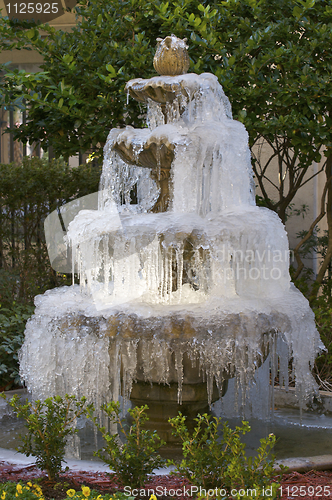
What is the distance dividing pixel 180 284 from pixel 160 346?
0.63m

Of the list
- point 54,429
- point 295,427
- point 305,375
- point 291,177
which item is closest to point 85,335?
point 54,429

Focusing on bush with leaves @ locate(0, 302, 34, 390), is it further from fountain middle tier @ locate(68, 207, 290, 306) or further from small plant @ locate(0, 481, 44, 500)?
small plant @ locate(0, 481, 44, 500)

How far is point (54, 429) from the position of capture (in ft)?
7.93

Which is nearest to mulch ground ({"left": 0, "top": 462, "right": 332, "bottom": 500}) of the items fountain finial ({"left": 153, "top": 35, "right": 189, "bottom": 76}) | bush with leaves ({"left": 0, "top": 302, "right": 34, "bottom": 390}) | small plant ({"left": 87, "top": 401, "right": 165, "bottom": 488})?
small plant ({"left": 87, "top": 401, "right": 165, "bottom": 488})

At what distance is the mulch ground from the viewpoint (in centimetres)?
238

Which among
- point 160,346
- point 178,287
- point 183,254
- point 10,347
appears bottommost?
point 10,347

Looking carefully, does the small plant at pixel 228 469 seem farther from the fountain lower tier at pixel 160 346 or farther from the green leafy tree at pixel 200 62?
the green leafy tree at pixel 200 62

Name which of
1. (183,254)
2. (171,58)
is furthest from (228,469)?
(171,58)

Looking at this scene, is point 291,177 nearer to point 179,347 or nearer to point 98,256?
point 98,256

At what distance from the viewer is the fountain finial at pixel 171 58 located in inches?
159

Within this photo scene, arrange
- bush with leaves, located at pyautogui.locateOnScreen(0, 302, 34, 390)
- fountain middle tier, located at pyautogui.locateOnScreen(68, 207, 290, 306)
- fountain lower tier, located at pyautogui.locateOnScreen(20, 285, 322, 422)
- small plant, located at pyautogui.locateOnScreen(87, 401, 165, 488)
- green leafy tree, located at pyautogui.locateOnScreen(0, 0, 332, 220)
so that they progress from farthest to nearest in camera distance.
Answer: green leafy tree, located at pyautogui.locateOnScreen(0, 0, 332, 220) → bush with leaves, located at pyautogui.locateOnScreen(0, 302, 34, 390) → fountain middle tier, located at pyautogui.locateOnScreen(68, 207, 290, 306) → fountain lower tier, located at pyautogui.locateOnScreen(20, 285, 322, 422) → small plant, located at pyautogui.locateOnScreen(87, 401, 165, 488)

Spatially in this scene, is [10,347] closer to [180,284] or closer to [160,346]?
[180,284]

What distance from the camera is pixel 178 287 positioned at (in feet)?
11.8

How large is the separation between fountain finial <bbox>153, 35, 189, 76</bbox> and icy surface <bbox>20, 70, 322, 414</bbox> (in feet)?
0.84
